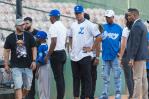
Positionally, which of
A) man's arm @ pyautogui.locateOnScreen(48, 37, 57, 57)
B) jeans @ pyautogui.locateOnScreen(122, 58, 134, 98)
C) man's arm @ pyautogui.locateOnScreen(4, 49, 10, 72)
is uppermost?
man's arm @ pyautogui.locateOnScreen(48, 37, 57, 57)

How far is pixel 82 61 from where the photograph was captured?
11.9m

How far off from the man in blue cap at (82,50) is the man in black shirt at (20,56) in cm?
91

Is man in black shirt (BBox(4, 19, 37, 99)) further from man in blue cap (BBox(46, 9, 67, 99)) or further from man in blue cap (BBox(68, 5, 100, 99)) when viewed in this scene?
man in blue cap (BBox(68, 5, 100, 99))

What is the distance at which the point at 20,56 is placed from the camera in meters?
11.6

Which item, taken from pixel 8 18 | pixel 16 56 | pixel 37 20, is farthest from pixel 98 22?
pixel 16 56

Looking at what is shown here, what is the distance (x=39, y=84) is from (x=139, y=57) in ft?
7.47

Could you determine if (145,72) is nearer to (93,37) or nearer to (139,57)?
(139,57)

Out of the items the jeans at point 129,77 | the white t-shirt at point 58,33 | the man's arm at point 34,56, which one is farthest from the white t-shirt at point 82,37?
the jeans at point 129,77

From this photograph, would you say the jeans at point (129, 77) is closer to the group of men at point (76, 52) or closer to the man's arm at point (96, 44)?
the group of men at point (76, 52)

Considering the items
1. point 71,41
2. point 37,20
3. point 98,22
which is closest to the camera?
point 71,41

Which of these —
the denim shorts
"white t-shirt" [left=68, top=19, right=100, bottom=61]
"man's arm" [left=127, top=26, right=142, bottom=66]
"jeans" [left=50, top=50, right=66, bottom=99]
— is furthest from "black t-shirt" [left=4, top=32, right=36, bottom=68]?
"man's arm" [left=127, top=26, right=142, bottom=66]

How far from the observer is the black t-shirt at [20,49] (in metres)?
11.5

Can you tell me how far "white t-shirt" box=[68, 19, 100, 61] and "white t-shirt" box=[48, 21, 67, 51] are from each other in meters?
0.24

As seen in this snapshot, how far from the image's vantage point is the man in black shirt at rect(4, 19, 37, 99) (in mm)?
11480
